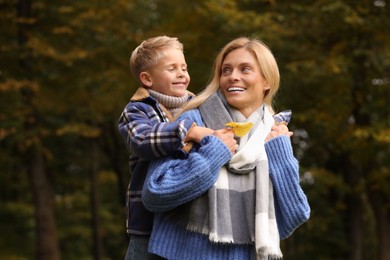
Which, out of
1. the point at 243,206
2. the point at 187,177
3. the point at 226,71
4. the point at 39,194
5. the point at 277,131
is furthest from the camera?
the point at 39,194

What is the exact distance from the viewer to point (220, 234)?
2979 mm

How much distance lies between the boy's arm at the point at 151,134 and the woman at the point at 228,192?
6cm

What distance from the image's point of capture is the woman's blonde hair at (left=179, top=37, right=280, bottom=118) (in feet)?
10.6

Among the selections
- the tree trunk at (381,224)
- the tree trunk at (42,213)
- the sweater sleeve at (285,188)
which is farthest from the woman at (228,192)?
the tree trunk at (42,213)

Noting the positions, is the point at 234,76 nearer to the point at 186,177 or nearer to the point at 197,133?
the point at 197,133

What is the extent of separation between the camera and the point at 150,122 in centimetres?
326

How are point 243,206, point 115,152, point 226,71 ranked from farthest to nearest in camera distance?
1. point 115,152
2. point 226,71
3. point 243,206

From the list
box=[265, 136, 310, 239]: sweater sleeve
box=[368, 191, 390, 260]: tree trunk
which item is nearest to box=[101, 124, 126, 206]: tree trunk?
box=[368, 191, 390, 260]: tree trunk

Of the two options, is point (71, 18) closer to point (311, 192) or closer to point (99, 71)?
point (99, 71)

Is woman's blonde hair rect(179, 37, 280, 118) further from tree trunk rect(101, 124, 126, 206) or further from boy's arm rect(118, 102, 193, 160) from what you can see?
tree trunk rect(101, 124, 126, 206)

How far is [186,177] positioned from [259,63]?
66 cm

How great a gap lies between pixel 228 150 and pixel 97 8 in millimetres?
13011

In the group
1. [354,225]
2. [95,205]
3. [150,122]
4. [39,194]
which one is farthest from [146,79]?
[95,205]

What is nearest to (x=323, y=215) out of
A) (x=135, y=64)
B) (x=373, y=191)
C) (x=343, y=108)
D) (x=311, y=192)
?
(x=311, y=192)
